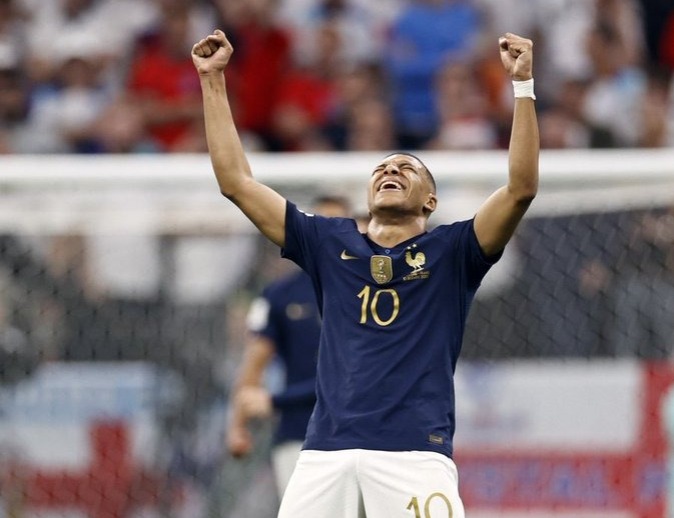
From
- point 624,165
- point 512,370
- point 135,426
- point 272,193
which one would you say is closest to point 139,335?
point 135,426

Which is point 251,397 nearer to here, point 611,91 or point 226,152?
point 226,152

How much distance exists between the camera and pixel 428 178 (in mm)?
4859

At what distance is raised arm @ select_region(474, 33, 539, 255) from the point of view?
14.6 ft

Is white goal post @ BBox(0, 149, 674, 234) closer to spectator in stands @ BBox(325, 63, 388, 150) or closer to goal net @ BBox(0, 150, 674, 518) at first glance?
goal net @ BBox(0, 150, 674, 518)

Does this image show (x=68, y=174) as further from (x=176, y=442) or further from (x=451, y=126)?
(x=451, y=126)

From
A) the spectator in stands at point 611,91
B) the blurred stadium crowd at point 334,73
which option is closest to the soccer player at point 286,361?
the blurred stadium crowd at point 334,73

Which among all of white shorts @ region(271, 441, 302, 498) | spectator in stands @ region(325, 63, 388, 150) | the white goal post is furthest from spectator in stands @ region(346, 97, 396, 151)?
white shorts @ region(271, 441, 302, 498)

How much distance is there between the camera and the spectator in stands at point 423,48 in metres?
10.5

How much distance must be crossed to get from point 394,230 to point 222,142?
2.07 ft

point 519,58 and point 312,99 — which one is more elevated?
point 312,99

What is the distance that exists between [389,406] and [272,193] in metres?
0.86

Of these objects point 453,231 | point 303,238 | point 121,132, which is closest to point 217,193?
point 121,132

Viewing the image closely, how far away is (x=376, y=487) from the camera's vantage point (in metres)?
4.34

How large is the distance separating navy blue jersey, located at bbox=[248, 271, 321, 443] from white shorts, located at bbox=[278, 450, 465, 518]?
2381 millimetres
